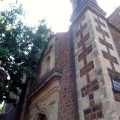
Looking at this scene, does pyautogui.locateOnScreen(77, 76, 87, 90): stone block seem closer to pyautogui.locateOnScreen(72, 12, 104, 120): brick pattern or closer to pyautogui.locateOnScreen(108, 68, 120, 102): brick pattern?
pyautogui.locateOnScreen(72, 12, 104, 120): brick pattern

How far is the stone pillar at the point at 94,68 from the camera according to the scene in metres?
2.90

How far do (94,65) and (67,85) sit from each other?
3.90ft

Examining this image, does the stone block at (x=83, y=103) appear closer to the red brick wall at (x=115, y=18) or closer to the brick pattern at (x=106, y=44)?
the brick pattern at (x=106, y=44)

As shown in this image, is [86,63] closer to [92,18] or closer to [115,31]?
[92,18]

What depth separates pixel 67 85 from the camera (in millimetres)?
4332

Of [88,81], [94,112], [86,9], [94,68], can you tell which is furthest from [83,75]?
[86,9]

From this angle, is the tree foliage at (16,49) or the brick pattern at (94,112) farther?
the tree foliage at (16,49)

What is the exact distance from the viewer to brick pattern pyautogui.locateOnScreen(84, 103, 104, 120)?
2887 mm

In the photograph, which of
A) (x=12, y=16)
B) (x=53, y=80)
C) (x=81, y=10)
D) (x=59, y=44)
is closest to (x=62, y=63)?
(x=53, y=80)

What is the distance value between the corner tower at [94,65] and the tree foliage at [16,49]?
3312 mm

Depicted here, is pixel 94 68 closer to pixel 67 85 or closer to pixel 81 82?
pixel 81 82

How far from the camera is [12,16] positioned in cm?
→ 769

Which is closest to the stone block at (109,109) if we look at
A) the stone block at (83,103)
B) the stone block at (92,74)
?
the stone block at (83,103)

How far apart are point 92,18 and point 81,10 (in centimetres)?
85
